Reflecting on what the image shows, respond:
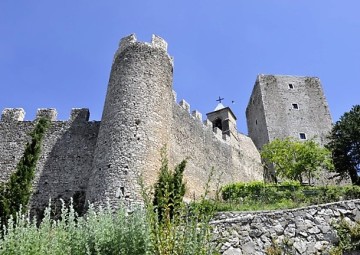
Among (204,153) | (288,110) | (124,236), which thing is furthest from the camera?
(288,110)

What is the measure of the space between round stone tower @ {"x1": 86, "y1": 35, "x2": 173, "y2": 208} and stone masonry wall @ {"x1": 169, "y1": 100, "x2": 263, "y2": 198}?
2054 millimetres

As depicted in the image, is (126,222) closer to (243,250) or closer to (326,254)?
(243,250)

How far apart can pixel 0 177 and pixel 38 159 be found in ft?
5.52

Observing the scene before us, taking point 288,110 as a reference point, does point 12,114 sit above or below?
below

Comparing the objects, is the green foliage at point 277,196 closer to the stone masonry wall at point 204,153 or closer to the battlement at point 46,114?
the stone masonry wall at point 204,153

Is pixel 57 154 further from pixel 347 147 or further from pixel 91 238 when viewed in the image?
pixel 347 147

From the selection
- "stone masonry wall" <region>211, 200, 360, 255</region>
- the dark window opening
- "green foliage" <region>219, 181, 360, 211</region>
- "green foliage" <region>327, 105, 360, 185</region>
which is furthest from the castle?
"green foliage" <region>327, 105, 360, 185</region>

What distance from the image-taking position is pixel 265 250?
29.5 ft

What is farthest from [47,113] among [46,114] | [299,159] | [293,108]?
[293,108]

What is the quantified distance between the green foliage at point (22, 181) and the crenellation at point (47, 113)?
0.93 meters

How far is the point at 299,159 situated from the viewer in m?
24.8

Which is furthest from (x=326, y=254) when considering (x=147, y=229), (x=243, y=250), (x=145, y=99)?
(x=145, y=99)

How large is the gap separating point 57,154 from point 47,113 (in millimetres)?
2383

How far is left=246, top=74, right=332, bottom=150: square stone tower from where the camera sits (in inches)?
1300
